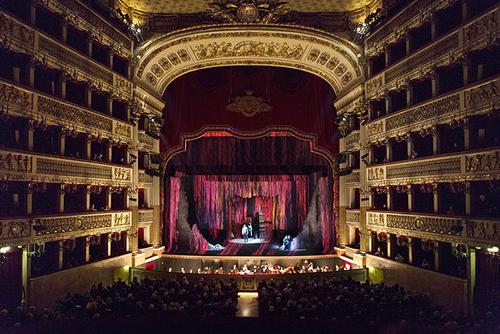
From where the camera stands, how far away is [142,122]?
1875 centimetres

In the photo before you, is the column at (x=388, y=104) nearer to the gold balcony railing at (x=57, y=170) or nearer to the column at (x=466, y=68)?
the column at (x=466, y=68)

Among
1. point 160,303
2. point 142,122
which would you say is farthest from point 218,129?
point 160,303

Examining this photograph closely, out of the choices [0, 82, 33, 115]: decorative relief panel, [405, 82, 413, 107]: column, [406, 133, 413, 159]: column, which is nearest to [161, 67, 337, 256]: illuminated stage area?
[406, 133, 413, 159]: column

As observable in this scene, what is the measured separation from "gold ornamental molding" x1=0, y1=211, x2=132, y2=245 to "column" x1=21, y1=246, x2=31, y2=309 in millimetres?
385

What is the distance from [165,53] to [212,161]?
252 inches

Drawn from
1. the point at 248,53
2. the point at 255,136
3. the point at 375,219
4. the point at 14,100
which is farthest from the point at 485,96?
the point at 14,100

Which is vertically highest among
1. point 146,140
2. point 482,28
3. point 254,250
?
point 482,28

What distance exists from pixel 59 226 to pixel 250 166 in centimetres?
1146

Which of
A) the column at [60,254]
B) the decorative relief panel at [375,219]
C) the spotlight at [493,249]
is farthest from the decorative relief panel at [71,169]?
the spotlight at [493,249]

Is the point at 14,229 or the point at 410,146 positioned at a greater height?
the point at 410,146

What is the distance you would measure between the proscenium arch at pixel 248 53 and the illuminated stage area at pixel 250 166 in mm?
1021

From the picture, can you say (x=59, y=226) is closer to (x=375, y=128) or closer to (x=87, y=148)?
(x=87, y=148)

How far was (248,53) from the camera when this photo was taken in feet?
65.1

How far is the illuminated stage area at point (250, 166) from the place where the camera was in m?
21.1
